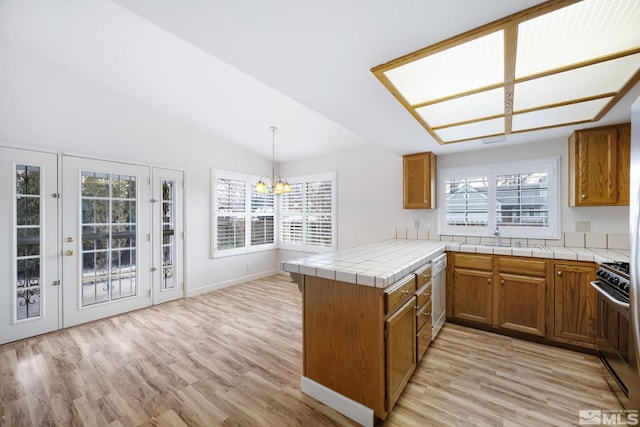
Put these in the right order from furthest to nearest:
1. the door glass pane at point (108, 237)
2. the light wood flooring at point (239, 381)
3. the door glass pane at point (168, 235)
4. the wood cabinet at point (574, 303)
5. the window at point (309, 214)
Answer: the window at point (309, 214)
the door glass pane at point (168, 235)
the door glass pane at point (108, 237)
the wood cabinet at point (574, 303)
the light wood flooring at point (239, 381)

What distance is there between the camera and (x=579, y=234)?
2.93 meters

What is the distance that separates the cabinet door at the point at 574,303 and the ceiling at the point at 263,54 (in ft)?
4.77

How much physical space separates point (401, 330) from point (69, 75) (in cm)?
461

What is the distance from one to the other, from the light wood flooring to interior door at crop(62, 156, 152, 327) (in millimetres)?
450

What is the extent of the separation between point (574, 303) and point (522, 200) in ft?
4.18

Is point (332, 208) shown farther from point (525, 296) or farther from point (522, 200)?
point (525, 296)

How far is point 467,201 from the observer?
3588 mm

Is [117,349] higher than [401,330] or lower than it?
lower

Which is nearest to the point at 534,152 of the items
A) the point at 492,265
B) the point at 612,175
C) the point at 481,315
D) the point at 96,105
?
the point at 612,175

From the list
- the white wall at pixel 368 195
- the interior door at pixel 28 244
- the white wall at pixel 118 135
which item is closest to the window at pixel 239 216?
the white wall at pixel 118 135

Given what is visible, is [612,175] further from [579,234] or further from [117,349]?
[117,349]

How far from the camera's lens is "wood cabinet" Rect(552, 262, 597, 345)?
2.42 meters

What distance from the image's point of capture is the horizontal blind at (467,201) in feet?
11.4

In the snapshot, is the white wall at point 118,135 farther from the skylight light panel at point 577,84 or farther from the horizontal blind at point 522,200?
the skylight light panel at point 577,84
